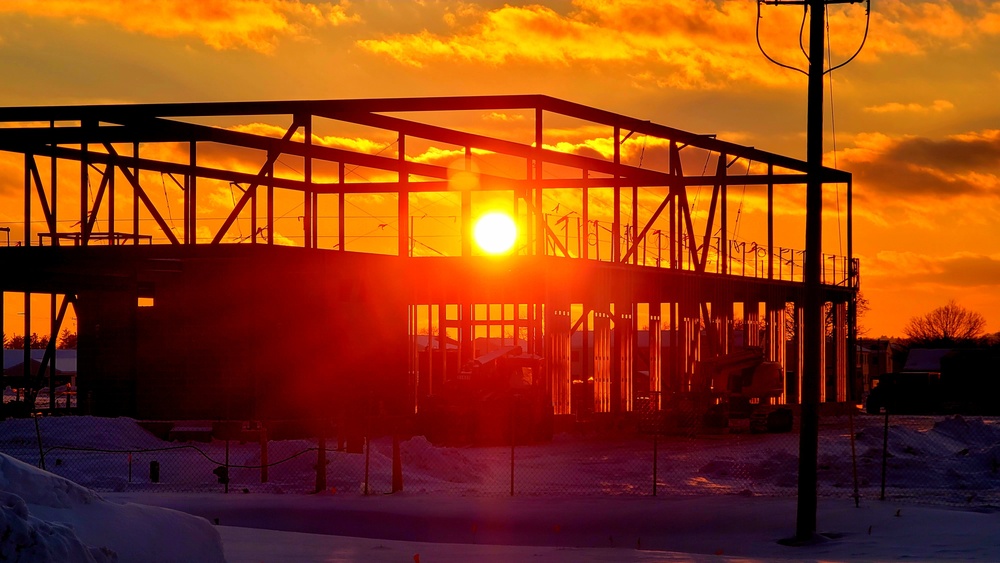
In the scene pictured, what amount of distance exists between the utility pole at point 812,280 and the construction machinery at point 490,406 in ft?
67.5

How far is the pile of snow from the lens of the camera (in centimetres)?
989

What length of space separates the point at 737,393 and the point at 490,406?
12132 millimetres

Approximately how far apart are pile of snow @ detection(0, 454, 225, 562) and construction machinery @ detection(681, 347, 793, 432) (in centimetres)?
3488

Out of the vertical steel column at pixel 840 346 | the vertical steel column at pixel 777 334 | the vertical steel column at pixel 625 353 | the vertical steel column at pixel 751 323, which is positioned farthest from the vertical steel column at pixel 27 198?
the vertical steel column at pixel 840 346

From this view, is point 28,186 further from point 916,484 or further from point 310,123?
point 916,484

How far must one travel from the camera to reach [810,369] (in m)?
18.4

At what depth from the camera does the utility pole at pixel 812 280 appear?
1816 centimetres

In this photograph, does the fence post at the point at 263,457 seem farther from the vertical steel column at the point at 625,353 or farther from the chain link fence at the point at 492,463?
the vertical steel column at the point at 625,353

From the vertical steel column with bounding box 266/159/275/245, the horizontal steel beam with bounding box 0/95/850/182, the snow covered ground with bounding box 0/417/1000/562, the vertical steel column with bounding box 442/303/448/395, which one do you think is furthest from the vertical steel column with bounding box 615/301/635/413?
the vertical steel column with bounding box 266/159/275/245

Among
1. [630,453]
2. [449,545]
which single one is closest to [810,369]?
[449,545]

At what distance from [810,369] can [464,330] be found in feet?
108

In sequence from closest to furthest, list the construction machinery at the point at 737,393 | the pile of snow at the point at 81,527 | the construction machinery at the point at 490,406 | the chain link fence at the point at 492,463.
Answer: the pile of snow at the point at 81,527
the chain link fence at the point at 492,463
the construction machinery at the point at 490,406
the construction machinery at the point at 737,393

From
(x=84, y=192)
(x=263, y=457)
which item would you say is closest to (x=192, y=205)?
(x=84, y=192)

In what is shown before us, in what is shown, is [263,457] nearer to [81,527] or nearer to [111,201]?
[81,527]
